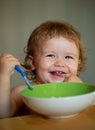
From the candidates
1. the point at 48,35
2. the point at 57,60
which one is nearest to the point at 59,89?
the point at 57,60

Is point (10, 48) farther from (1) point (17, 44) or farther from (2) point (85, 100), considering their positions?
(2) point (85, 100)

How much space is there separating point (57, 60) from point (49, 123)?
537 mm

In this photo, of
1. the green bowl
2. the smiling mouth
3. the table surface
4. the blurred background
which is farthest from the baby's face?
the blurred background

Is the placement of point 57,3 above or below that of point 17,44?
above

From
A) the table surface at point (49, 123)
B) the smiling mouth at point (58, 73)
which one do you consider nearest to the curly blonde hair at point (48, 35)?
the smiling mouth at point (58, 73)

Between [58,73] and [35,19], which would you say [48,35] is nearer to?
[58,73]

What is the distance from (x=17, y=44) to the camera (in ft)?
8.18

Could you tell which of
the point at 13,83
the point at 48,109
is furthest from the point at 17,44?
the point at 48,109

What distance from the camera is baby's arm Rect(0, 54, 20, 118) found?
85 cm

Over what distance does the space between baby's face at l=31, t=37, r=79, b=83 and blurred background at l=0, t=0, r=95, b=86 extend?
1333 millimetres

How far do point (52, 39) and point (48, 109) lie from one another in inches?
24.3

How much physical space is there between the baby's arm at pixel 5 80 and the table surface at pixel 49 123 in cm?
22

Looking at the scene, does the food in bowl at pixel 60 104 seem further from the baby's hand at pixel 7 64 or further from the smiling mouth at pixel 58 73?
the smiling mouth at pixel 58 73

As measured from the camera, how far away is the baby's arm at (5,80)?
847 mm
